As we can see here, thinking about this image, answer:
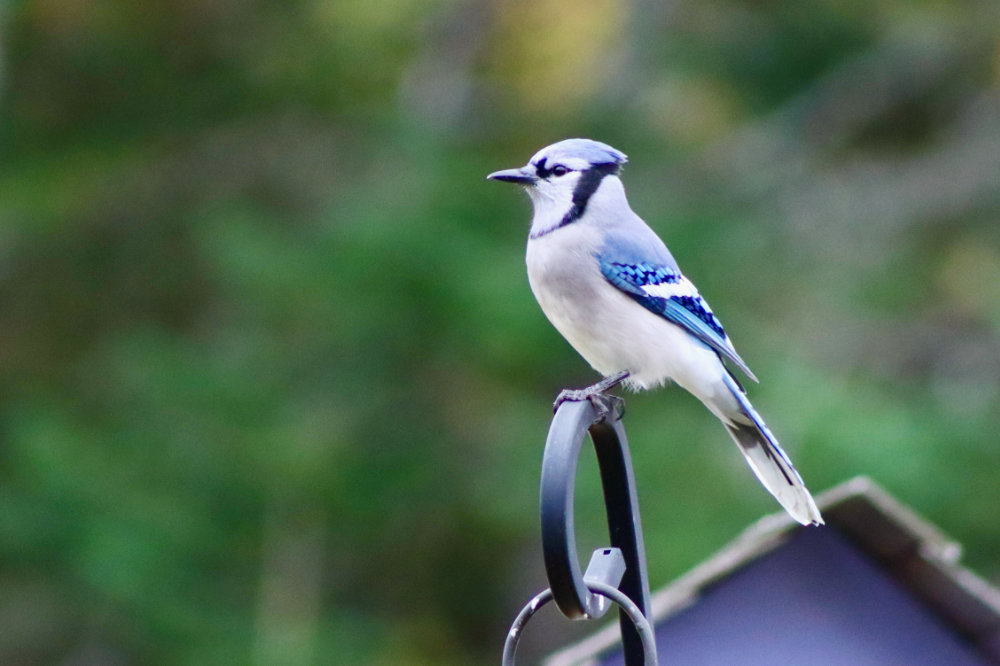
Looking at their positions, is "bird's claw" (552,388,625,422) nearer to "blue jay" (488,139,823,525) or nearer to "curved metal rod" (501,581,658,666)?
"blue jay" (488,139,823,525)

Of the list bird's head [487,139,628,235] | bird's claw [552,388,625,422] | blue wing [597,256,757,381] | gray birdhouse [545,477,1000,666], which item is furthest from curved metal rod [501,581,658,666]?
bird's head [487,139,628,235]

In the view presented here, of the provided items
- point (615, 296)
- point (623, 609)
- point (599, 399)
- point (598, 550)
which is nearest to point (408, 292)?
point (615, 296)

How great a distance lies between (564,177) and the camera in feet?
8.20

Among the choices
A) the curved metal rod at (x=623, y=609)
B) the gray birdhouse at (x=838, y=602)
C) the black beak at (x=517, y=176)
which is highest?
the black beak at (x=517, y=176)

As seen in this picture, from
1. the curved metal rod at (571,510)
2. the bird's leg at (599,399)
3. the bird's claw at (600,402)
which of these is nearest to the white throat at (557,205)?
the bird's leg at (599,399)

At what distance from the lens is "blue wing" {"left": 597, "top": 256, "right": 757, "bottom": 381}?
7.97 ft

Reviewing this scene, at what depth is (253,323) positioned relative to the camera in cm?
488

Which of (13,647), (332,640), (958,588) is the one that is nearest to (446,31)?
(332,640)

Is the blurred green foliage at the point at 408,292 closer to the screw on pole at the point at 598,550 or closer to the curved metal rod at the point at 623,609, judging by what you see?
the screw on pole at the point at 598,550

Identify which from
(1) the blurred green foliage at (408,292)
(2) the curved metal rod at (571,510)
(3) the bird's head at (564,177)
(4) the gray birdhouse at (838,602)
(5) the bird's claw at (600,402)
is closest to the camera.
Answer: (2) the curved metal rod at (571,510)

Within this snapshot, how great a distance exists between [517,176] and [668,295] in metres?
0.38

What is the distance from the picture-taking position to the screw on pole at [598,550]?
1429 mm

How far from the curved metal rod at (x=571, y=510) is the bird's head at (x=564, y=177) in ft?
2.25

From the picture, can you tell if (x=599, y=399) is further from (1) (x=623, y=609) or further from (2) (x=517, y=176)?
(2) (x=517, y=176)
